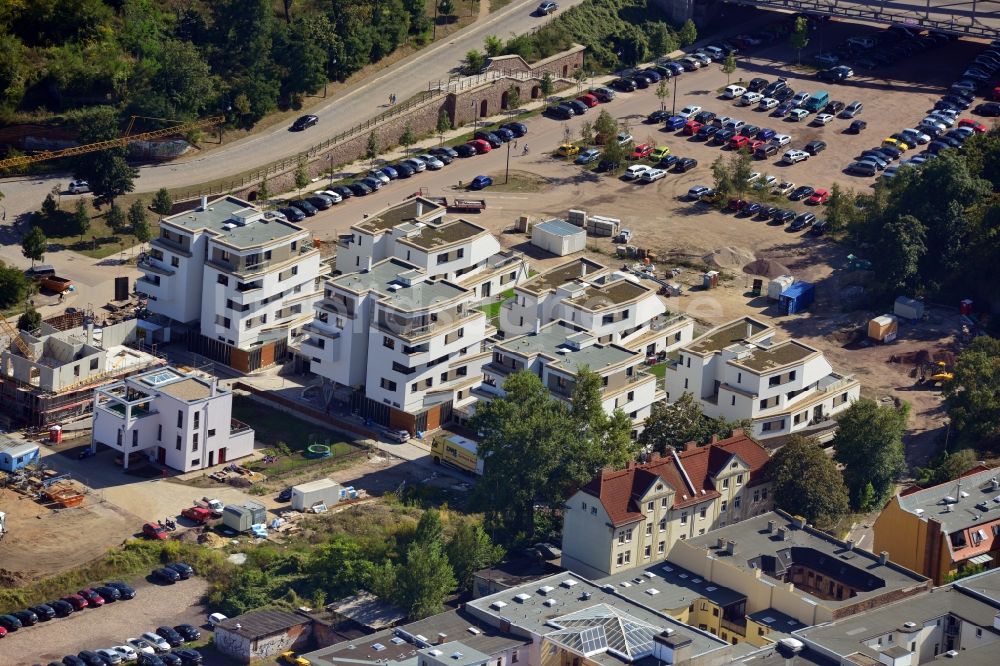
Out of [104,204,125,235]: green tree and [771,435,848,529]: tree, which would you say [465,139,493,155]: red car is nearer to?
[104,204,125,235]: green tree

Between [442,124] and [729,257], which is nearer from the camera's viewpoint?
[729,257]

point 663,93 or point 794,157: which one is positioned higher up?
point 663,93

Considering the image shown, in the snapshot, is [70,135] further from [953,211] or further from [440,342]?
[953,211]

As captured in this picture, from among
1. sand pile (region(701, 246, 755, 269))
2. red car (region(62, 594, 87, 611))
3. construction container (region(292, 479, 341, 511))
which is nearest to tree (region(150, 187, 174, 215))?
construction container (region(292, 479, 341, 511))

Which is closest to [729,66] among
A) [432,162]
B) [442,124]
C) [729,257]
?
[442,124]

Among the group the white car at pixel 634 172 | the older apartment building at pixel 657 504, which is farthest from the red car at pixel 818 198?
the older apartment building at pixel 657 504

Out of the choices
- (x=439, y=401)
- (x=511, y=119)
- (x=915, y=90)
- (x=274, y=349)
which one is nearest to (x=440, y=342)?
(x=439, y=401)

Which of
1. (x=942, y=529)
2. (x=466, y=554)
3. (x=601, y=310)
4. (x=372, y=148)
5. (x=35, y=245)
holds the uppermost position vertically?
(x=601, y=310)

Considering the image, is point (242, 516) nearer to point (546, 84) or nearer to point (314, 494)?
point (314, 494)
